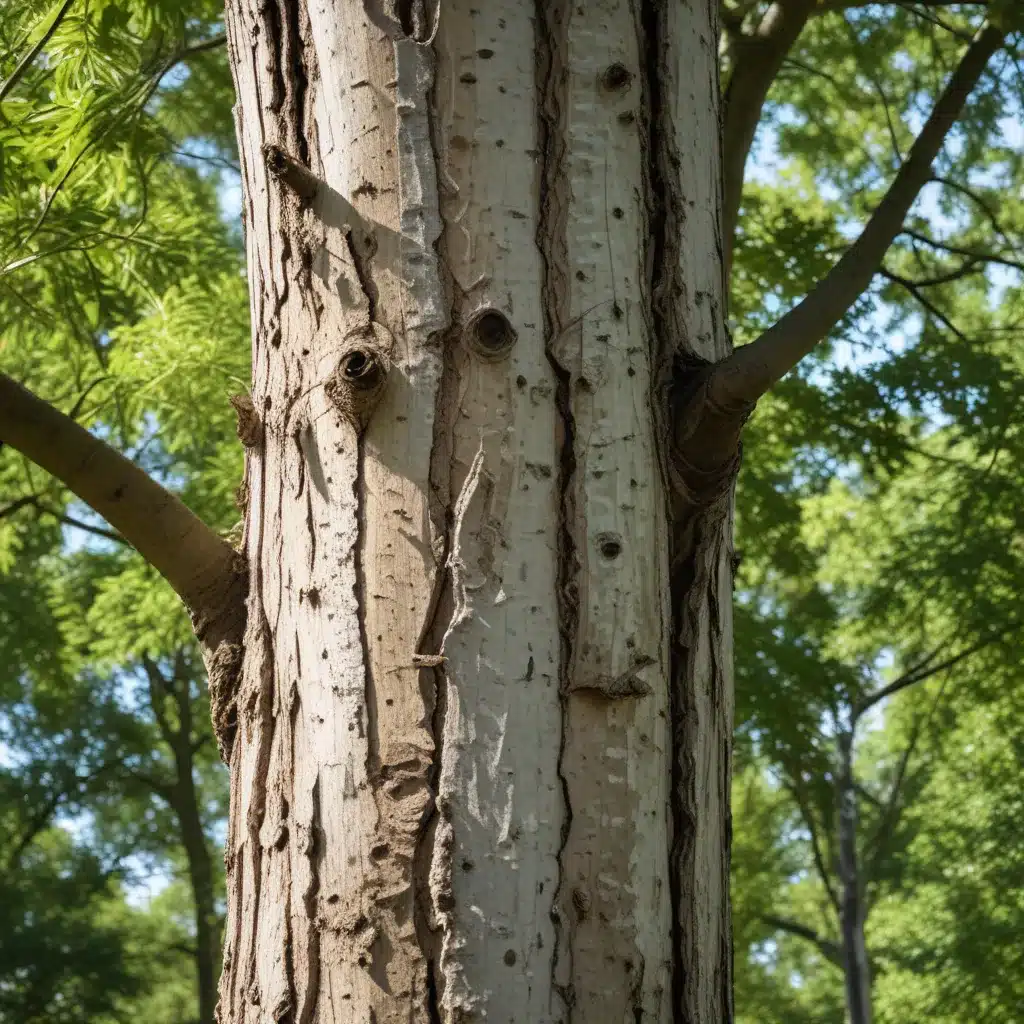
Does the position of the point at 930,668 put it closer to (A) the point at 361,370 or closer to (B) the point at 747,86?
(B) the point at 747,86

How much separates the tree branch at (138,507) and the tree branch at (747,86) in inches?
87.4

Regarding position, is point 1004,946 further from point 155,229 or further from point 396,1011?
point 396,1011

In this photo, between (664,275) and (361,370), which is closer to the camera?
(361,370)

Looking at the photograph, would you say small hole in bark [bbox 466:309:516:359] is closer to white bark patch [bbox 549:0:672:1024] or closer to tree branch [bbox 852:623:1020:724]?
white bark patch [bbox 549:0:672:1024]

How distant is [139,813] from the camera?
19.4 metres

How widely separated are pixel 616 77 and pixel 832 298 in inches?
19.4

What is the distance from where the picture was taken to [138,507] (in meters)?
1.78

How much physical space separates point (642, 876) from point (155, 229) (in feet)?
12.4

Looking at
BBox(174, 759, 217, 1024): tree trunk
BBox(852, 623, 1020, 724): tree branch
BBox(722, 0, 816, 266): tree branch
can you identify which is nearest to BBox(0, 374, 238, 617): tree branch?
BBox(722, 0, 816, 266): tree branch

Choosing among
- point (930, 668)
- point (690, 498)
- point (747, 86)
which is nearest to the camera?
point (690, 498)

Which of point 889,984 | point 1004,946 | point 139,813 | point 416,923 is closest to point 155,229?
point 416,923

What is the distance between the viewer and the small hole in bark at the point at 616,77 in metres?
1.71

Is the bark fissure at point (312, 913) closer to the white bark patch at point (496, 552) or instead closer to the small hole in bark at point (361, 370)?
the white bark patch at point (496, 552)

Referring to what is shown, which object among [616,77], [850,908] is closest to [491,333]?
[616,77]
